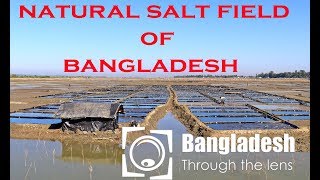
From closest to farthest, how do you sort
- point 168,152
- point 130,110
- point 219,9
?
→ point 219,9
point 168,152
point 130,110

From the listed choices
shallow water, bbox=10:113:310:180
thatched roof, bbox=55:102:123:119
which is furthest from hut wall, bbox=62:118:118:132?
shallow water, bbox=10:113:310:180

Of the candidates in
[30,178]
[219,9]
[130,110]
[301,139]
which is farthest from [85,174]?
[130,110]

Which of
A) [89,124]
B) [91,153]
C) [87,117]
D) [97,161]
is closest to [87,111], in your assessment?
[87,117]

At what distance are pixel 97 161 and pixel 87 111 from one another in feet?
11.8

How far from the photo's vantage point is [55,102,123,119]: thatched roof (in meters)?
13.5

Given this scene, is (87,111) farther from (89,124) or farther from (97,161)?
(97,161)

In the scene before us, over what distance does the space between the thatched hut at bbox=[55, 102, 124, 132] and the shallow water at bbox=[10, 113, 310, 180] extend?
1.16m

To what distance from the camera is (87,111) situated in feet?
44.8

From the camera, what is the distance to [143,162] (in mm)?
9828

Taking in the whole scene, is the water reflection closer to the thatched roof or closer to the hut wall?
the hut wall

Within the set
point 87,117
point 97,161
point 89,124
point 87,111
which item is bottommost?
point 97,161

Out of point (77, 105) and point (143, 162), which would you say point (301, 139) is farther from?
point (77, 105)

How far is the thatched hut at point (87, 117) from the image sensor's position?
13.5 metres
